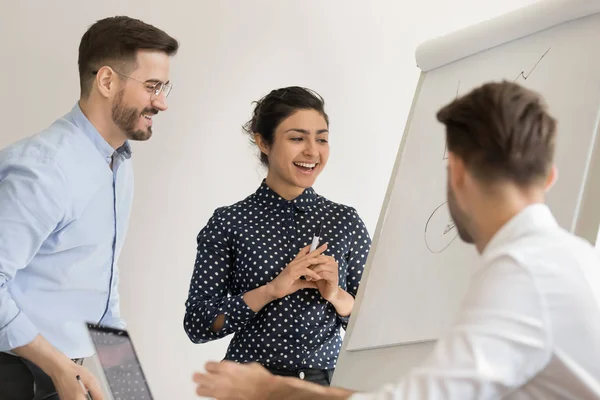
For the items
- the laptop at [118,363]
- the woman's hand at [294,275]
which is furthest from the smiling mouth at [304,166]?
the laptop at [118,363]

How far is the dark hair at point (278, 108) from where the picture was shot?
177 centimetres

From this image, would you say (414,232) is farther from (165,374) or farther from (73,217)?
(165,374)

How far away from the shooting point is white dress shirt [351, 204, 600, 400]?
0.74 metres

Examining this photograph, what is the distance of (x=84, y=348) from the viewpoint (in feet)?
5.09

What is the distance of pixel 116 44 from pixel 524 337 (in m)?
1.25

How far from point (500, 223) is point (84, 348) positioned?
100cm

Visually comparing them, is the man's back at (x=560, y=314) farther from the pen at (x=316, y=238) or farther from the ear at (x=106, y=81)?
the ear at (x=106, y=81)

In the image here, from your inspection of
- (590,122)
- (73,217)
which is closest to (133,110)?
(73,217)

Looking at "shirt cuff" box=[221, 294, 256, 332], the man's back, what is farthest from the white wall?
the man's back

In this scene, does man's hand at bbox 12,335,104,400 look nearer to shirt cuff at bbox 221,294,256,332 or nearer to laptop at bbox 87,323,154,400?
laptop at bbox 87,323,154,400

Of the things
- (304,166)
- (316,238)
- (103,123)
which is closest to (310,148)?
(304,166)

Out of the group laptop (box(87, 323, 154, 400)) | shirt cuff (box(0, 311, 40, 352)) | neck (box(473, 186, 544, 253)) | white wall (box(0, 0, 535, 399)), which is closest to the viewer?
neck (box(473, 186, 544, 253))

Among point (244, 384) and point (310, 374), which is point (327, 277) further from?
point (244, 384)

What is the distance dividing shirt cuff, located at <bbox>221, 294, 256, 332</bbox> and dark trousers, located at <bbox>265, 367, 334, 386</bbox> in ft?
0.37
